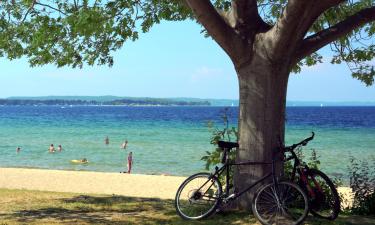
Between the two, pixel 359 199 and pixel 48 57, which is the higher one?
pixel 48 57

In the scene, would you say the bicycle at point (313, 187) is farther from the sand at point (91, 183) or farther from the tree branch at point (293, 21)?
the sand at point (91, 183)

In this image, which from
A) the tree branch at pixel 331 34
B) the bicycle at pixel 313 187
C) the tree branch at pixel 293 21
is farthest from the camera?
the tree branch at pixel 331 34

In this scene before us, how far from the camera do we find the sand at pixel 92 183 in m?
19.1

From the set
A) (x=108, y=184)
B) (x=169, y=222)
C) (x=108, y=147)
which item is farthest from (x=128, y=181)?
(x=108, y=147)

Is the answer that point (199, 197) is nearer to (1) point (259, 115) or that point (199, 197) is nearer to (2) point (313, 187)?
(1) point (259, 115)

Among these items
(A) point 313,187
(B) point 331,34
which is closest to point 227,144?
(A) point 313,187

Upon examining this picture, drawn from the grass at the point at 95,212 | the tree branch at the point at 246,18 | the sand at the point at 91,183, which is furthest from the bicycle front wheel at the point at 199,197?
the sand at the point at 91,183

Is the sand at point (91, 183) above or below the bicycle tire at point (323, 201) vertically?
below

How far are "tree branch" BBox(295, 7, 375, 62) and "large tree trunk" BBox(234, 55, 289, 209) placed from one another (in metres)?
0.50

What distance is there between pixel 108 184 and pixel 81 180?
1.85m

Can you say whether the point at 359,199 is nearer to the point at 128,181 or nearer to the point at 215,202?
the point at 215,202

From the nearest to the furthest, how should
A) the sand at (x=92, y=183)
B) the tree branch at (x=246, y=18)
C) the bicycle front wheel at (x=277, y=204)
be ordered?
the bicycle front wheel at (x=277, y=204) → the tree branch at (x=246, y=18) → the sand at (x=92, y=183)

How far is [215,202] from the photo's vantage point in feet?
24.8

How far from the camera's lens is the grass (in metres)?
7.63
